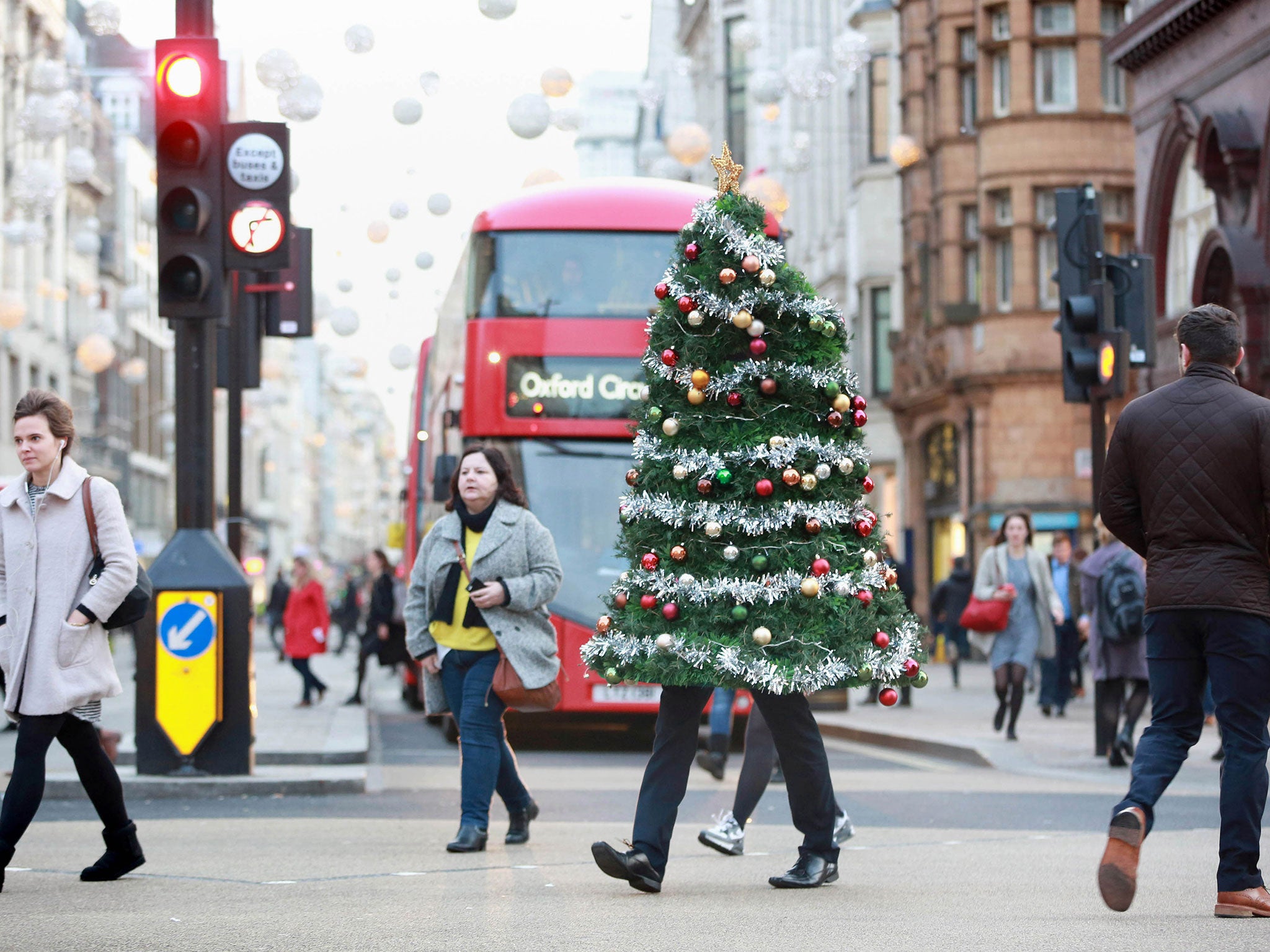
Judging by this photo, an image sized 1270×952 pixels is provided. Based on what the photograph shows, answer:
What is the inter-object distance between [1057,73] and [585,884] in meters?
29.8

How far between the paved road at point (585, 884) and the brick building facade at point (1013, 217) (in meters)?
23.9

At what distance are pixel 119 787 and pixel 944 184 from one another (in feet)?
103

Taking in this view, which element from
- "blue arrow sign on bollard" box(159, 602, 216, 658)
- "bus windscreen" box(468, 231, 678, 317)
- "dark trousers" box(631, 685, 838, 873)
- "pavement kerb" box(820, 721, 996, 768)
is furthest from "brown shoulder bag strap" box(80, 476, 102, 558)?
"bus windscreen" box(468, 231, 678, 317)

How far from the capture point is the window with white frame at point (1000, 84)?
35.8m

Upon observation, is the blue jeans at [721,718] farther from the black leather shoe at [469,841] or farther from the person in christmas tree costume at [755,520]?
the person in christmas tree costume at [755,520]

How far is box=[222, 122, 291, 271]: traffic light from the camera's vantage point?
11547 mm

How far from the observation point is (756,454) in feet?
24.1

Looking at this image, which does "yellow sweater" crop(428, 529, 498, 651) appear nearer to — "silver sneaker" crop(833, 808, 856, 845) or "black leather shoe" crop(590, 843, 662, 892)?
"silver sneaker" crop(833, 808, 856, 845)

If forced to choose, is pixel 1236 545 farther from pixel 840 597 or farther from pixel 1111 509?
pixel 840 597

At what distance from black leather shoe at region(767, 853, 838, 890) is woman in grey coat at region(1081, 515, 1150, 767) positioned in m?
6.47

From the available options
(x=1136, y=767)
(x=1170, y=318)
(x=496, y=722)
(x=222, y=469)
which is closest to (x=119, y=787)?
(x=496, y=722)

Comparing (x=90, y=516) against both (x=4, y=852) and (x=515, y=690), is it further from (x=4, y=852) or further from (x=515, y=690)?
(x=515, y=690)

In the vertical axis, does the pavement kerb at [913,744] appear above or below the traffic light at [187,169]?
below

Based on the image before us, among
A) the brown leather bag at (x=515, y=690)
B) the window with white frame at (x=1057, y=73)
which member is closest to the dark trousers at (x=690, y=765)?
the brown leather bag at (x=515, y=690)
